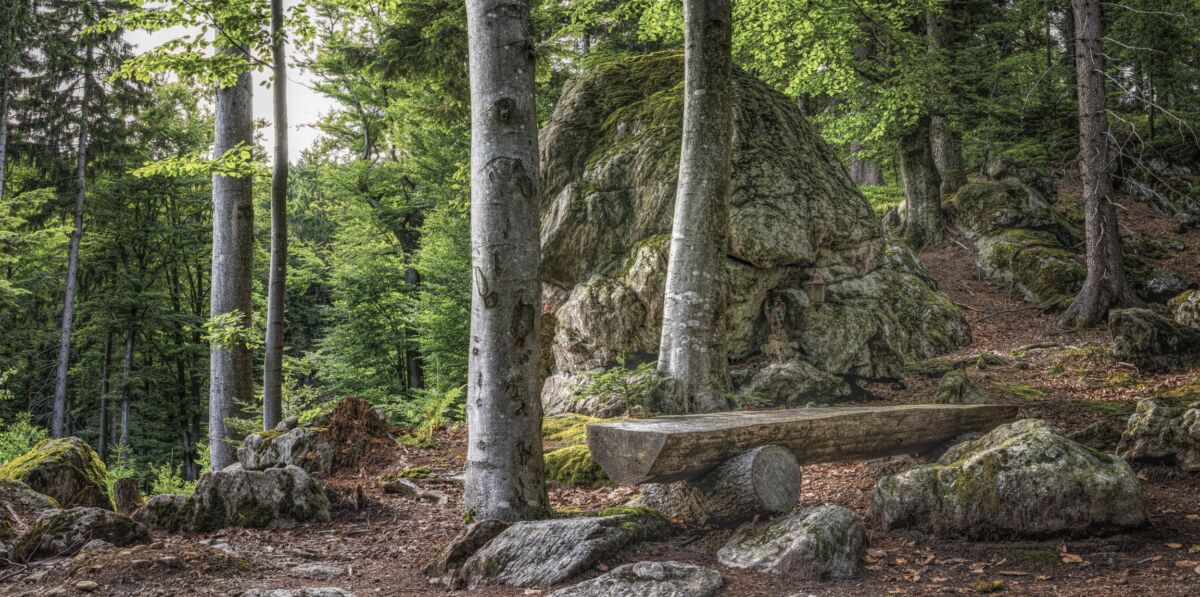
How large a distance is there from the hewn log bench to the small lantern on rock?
3822 mm

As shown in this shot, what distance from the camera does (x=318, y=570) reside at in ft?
13.4

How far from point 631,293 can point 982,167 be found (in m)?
17.3

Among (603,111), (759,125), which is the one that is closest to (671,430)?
(759,125)

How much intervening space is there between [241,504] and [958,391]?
7318 mm

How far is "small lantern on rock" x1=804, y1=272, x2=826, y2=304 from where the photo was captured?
9.26 meters

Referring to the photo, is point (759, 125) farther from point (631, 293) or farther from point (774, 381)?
point (774, 381)

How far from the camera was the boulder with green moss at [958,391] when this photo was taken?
291 inches

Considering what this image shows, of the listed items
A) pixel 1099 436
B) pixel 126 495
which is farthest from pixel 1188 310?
pixel 126 495

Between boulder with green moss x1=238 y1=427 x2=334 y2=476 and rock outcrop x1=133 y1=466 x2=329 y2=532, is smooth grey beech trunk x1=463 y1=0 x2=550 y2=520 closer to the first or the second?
rock outcrop x1=133 y1=466 x2=329 y2=532

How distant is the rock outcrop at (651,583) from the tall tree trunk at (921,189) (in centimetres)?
1564

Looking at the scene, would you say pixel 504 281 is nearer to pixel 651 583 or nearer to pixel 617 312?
pixel 651 583

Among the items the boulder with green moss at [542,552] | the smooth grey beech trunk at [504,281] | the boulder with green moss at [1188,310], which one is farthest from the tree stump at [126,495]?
the boulder with green moss at [1188,310]

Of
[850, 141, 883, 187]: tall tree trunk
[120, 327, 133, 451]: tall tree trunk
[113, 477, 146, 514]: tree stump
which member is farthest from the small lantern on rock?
[120, 327, 133, 451]: tall tree trunk

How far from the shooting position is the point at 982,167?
69.1 feet
